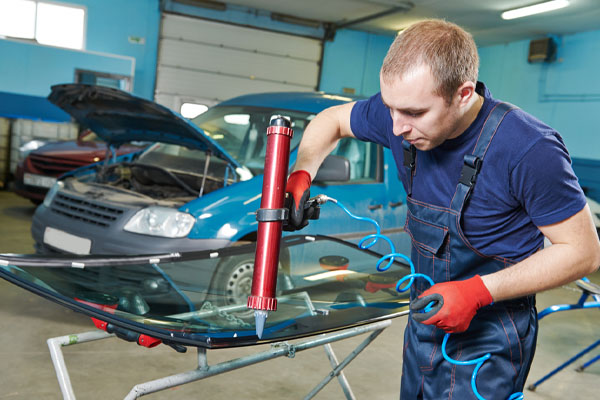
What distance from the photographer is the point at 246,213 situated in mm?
3113

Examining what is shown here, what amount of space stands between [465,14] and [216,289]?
9923 mm

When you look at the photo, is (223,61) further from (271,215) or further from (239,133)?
(271,215)

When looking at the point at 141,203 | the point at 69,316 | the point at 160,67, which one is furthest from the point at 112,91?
the point at 160,67

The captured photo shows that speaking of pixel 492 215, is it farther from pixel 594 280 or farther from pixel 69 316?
pixel 594 280

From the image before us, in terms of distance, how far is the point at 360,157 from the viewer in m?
3.72

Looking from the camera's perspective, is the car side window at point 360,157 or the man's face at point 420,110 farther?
the car side window at point 360,157

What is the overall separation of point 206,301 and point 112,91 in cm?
163

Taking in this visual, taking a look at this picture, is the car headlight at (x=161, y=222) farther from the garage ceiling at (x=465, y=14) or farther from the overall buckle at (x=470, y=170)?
the garage ceiling at (x=465, y=14)

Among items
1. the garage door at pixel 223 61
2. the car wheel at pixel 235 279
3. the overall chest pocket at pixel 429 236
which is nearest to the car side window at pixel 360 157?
the car wheel at pixel 235 279

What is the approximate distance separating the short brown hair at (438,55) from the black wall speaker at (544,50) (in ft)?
35.6

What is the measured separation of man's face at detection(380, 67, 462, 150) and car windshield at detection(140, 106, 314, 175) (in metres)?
2.23

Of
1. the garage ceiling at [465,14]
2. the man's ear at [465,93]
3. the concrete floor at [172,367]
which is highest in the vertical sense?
the garage ceiling at [465,14]

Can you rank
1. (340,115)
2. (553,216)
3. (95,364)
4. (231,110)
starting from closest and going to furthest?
1. (553,216)
2. (340,115)
3. (95,364)
4. (231,110)

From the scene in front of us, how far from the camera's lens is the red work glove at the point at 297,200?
1301mm
